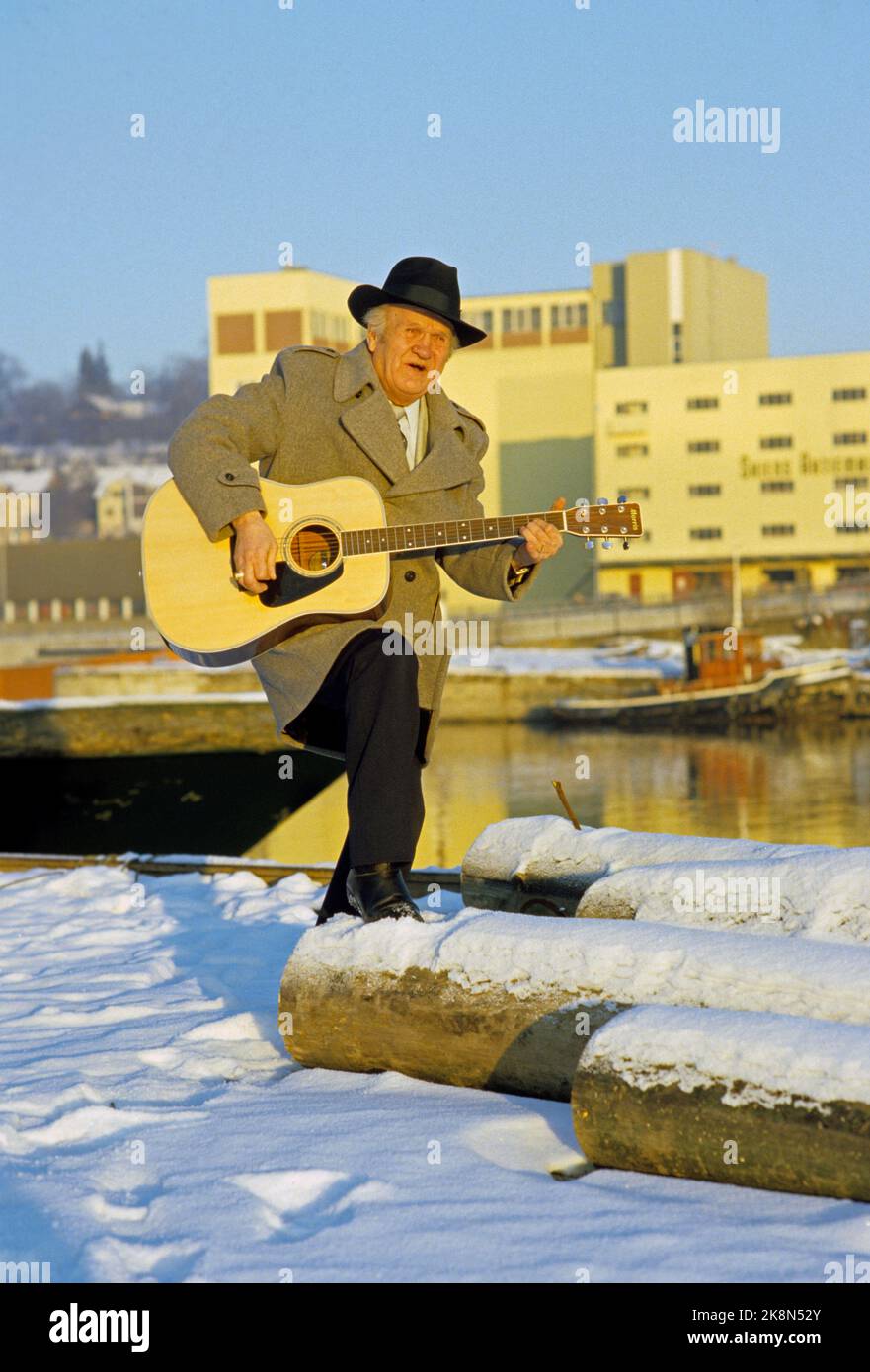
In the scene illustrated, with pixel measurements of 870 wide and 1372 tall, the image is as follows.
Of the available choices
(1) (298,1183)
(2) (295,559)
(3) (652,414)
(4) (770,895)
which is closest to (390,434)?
(2) (295,559)

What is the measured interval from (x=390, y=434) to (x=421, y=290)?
1.39 feet

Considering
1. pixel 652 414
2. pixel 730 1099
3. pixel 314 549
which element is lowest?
pixel 730 1099

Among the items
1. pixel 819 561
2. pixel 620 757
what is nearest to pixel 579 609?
pixel 819 561

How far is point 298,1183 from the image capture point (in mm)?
2941

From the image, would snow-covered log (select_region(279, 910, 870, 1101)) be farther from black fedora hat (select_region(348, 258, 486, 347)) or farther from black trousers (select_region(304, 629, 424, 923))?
black fedora hat (select_region(348, 258, 486, 347))

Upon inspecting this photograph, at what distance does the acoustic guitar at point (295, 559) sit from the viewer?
4.31 metres

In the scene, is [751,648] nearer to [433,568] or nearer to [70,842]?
[70,842]

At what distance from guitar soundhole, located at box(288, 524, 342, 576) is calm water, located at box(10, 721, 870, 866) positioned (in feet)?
26.9

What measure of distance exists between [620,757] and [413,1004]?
123 ft

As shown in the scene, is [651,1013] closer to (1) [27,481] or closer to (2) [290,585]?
(2) [290,585]

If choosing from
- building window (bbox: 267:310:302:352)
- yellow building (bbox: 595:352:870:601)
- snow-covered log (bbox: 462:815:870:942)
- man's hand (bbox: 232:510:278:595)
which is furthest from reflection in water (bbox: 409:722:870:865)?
building window (bbox: 267:310:302:352)

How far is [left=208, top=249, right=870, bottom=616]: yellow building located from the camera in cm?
7856

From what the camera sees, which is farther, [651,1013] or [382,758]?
[382,758]

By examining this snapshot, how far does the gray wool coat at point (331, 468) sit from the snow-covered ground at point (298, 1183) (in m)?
1.00
